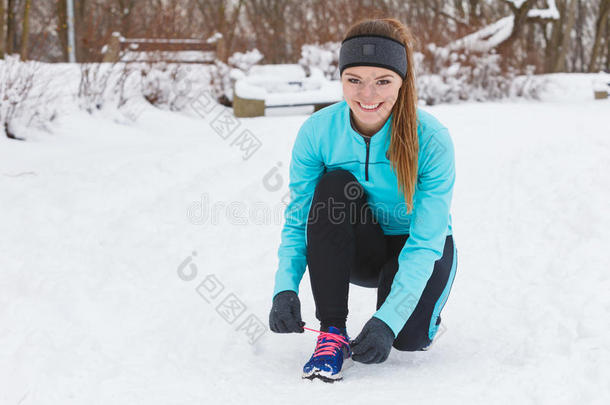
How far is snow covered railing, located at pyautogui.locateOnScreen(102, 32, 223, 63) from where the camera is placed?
771cm

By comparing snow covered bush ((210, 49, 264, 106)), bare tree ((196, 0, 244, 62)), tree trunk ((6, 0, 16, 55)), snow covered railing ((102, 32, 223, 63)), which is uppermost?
bare tree ((196, 0, 244, 62))

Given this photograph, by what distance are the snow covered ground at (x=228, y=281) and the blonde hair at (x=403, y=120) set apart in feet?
2.12

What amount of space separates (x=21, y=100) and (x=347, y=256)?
3.59m

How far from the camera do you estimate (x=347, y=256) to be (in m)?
1.91

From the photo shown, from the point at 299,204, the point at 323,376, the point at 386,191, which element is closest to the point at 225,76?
the point at 299,204

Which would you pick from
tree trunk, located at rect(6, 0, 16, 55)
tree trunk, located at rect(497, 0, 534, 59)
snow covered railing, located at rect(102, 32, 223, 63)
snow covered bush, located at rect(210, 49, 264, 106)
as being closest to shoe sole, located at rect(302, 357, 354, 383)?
snow covered railing, located at rect(102, 32, 223, 63)

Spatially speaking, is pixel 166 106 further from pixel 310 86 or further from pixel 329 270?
pixel 329 270

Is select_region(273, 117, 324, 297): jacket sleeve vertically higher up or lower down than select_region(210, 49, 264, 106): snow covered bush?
lower down

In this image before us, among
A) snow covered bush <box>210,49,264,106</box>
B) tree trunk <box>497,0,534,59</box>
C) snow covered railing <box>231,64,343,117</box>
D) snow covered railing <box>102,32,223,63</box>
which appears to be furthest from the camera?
tree trunk <box>497,0,534,59</box>

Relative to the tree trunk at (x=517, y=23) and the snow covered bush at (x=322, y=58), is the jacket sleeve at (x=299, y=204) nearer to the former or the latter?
the snow covered bush at (x=322, y=58)

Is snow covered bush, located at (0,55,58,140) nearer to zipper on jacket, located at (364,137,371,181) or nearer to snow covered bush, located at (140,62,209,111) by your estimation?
snow covered bush, located at (140,62,209,111)

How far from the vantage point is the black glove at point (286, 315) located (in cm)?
187

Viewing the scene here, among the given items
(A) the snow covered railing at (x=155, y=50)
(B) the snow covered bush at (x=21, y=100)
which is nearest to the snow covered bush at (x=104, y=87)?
(A) the snow covered railing at (x=155, y=50)

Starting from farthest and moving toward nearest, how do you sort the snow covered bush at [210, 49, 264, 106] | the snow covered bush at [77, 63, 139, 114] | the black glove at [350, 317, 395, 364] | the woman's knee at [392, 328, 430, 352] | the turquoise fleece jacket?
the snow covered bush at [210, 49, 264, 106], the snow covered bush at [77, 63, 139, 114], the woman's knee at [392, 328, 430, 352], the turquoise fleece jacket, the black glove at [350, 317, 395, 364]
